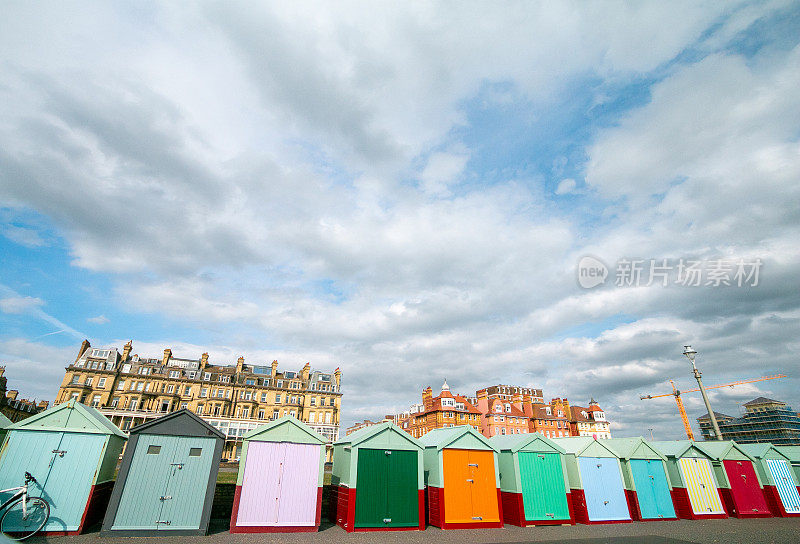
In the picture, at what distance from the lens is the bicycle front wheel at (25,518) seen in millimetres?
12970

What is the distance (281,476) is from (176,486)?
156 inches

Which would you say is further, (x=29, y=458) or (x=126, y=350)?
(x=126, y=350)

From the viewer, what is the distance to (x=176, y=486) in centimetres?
1487

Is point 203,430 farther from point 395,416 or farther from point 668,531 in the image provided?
point 395,416

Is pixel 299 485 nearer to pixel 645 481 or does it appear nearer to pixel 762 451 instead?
pixel 645 481

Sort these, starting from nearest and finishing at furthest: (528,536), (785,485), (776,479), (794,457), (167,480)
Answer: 1. (167,480)
2. (528,536)
3. (776,479)
4. (785,485)
5. (794,457)

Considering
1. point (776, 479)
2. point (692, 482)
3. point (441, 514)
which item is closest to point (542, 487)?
point (441, 514)

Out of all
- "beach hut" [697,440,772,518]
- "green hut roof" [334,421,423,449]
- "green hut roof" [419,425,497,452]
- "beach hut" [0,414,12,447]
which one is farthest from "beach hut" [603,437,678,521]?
"beach hut" [0,414,12,447]

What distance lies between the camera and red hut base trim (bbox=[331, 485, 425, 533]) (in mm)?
16438

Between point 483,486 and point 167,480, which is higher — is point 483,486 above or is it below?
below

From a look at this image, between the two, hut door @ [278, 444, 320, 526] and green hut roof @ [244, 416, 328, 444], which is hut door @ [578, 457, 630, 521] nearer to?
hut door @ [278, 444, 320, 526]

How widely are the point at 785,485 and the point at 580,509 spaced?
55.4ft

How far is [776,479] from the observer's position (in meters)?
25.2

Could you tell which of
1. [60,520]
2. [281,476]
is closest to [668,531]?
[281,476]
